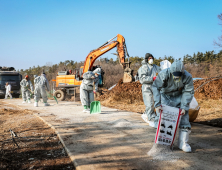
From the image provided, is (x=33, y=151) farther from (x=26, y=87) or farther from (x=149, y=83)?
(x=26, y=87)

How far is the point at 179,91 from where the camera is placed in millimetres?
3689

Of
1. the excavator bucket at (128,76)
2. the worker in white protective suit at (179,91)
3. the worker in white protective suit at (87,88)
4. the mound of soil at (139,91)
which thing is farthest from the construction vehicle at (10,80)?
the worker in white protective suit at (179,91)

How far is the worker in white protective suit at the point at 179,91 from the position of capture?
3.47 metres

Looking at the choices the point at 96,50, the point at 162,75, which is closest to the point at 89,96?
the point at 162,75

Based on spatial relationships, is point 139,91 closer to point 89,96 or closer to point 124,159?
point 89,96

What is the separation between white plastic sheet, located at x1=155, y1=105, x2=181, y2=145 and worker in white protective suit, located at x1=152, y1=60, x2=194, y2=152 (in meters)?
0.10

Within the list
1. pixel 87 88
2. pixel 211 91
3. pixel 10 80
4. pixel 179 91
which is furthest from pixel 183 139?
pixel 10 80

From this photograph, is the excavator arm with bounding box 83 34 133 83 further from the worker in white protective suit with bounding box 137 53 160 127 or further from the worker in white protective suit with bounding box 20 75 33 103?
the worker in white protective suit with bounding box 137 53 160 127

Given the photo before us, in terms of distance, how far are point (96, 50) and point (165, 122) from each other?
12.6 metres

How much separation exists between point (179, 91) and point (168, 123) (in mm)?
621

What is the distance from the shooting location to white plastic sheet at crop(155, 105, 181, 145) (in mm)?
3453

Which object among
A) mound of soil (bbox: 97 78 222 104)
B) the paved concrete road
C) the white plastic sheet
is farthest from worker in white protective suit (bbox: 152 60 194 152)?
mound of soil (bbox: 97 78 222 104)

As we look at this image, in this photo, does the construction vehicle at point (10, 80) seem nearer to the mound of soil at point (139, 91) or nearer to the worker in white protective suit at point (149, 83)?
the mound of soil at point (139, 91)

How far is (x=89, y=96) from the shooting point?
8.25 m
